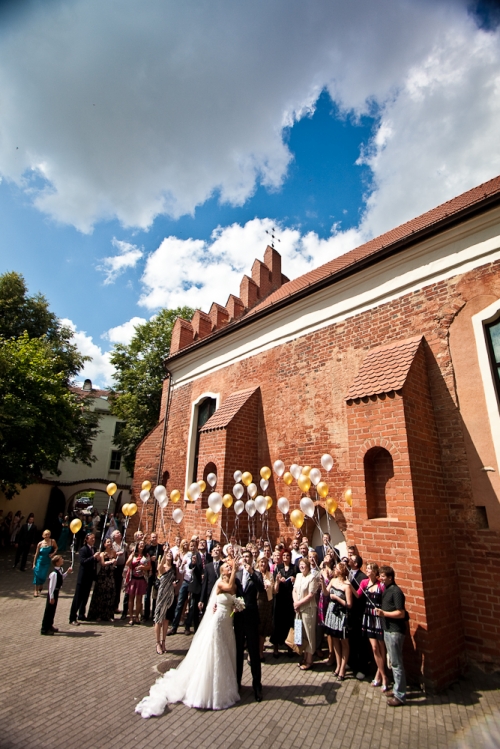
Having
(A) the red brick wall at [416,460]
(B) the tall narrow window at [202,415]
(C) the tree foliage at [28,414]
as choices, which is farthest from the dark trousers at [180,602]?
(C) the tree foliage at [28,414]

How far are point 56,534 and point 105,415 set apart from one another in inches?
496

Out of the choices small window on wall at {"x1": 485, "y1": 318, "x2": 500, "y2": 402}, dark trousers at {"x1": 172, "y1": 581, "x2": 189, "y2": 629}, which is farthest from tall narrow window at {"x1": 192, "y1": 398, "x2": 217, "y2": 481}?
small window on wall at {"x1": 485, "y1": 318, "x2": 500, "y2": 402}

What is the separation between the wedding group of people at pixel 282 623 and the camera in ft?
15.2

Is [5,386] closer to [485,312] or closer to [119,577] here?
[119,577]

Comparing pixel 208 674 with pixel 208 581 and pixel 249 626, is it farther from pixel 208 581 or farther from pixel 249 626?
pixel 208 581

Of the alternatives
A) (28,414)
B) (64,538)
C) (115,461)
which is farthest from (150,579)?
(115,461)

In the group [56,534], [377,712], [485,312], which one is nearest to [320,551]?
[377,712]

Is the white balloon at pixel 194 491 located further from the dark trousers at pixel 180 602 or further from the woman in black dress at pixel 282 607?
the woman in black dress at pixel 282 607

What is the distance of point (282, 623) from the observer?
6.39 m

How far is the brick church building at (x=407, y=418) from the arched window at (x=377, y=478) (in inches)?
0.8

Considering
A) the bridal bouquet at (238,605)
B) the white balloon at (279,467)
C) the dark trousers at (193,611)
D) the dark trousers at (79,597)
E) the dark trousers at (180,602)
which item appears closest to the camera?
the bridal bouquet at (238,605)

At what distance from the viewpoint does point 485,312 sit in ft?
21.3

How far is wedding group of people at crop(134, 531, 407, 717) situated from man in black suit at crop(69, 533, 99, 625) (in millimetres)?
1963

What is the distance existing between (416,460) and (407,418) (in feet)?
2.10
